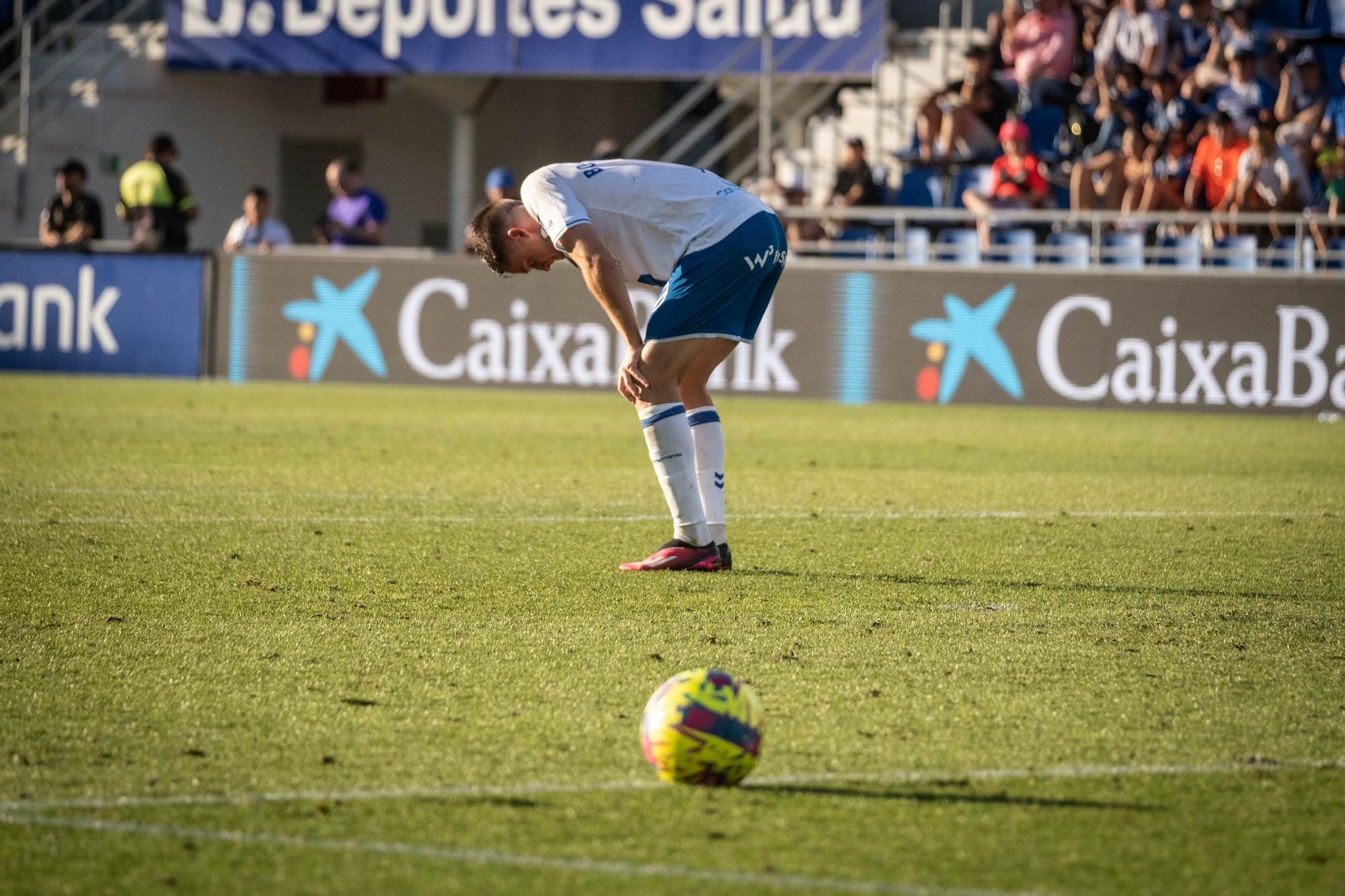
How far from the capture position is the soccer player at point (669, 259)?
657 cm

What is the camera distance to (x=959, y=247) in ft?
57.2

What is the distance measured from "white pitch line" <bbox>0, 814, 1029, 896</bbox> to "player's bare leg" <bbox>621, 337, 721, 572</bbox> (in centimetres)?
344

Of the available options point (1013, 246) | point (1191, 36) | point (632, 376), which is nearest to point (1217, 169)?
point (1013, 246)

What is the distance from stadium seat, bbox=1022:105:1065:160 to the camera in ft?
62.2

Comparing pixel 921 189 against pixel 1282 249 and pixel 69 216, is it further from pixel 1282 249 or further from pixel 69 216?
pixel 69 216

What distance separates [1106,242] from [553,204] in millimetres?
11764

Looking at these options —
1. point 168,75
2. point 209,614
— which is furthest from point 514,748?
point 168,75

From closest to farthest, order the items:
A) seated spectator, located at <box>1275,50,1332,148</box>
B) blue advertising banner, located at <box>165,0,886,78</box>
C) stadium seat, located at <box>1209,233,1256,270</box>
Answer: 1. stadium seat, located at <box>1209,233,1256,270</box>
2. seated spectator, located at <box>1275,50,1332,148</box>
3. blue advertising banner, located at <box>165,0,886,78</box>

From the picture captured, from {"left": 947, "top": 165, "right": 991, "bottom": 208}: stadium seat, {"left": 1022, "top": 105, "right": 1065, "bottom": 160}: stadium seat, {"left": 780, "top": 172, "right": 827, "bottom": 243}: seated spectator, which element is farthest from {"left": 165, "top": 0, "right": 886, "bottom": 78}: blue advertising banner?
{"left": 947, "top": 165, "right": 991, "bottom": 208}: stadium seat

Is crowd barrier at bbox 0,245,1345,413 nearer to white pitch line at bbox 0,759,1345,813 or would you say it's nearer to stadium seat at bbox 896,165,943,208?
stadium seat at bbox 896,165,943,208

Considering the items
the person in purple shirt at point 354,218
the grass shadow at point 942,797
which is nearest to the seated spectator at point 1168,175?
the person in purple shirt at point 354,218

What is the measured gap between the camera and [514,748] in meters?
4.06

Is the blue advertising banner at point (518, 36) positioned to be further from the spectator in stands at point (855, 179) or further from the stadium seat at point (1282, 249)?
the stadium seat at point (1282, 249)

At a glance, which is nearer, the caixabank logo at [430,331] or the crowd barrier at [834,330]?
the crowd barrier at [834,330]
